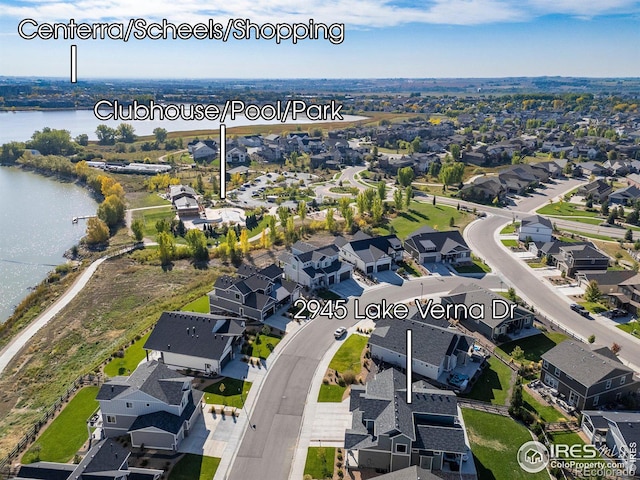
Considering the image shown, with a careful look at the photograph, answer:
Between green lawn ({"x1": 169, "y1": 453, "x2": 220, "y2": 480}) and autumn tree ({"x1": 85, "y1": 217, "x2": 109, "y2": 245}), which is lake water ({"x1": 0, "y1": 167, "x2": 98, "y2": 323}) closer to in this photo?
autumn tree ({"x1": 85, "y1": 217, "x2": 109, "y2": 245})

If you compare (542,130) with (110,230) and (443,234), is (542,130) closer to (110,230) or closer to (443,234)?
(443,234)

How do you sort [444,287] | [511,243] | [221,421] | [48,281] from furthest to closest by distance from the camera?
[511,243] → [48,281] → [444,287] → [221,421]

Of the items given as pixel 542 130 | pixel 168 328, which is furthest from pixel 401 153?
pixel 168 328

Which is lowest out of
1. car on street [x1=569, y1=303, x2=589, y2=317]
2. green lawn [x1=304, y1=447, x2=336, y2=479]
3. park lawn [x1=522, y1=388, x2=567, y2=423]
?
green lawn [x1=304, y1=447, x2=336, y2=479]

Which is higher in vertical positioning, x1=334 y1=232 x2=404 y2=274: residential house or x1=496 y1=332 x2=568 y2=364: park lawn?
x1=334 y1=232 x2=404 y2=274: residential house

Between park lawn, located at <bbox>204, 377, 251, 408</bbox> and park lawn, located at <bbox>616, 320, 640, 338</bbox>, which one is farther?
park lawn, located at <bbox>616, 320, 640, 338</bbox>

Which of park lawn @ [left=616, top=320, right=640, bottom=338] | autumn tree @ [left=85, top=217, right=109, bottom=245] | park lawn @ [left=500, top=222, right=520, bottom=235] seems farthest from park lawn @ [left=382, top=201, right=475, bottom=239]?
autumn tree @ [left=85, top=217, right=109, bottom=245]

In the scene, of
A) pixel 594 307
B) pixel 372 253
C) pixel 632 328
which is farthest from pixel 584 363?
pixel 372 253
